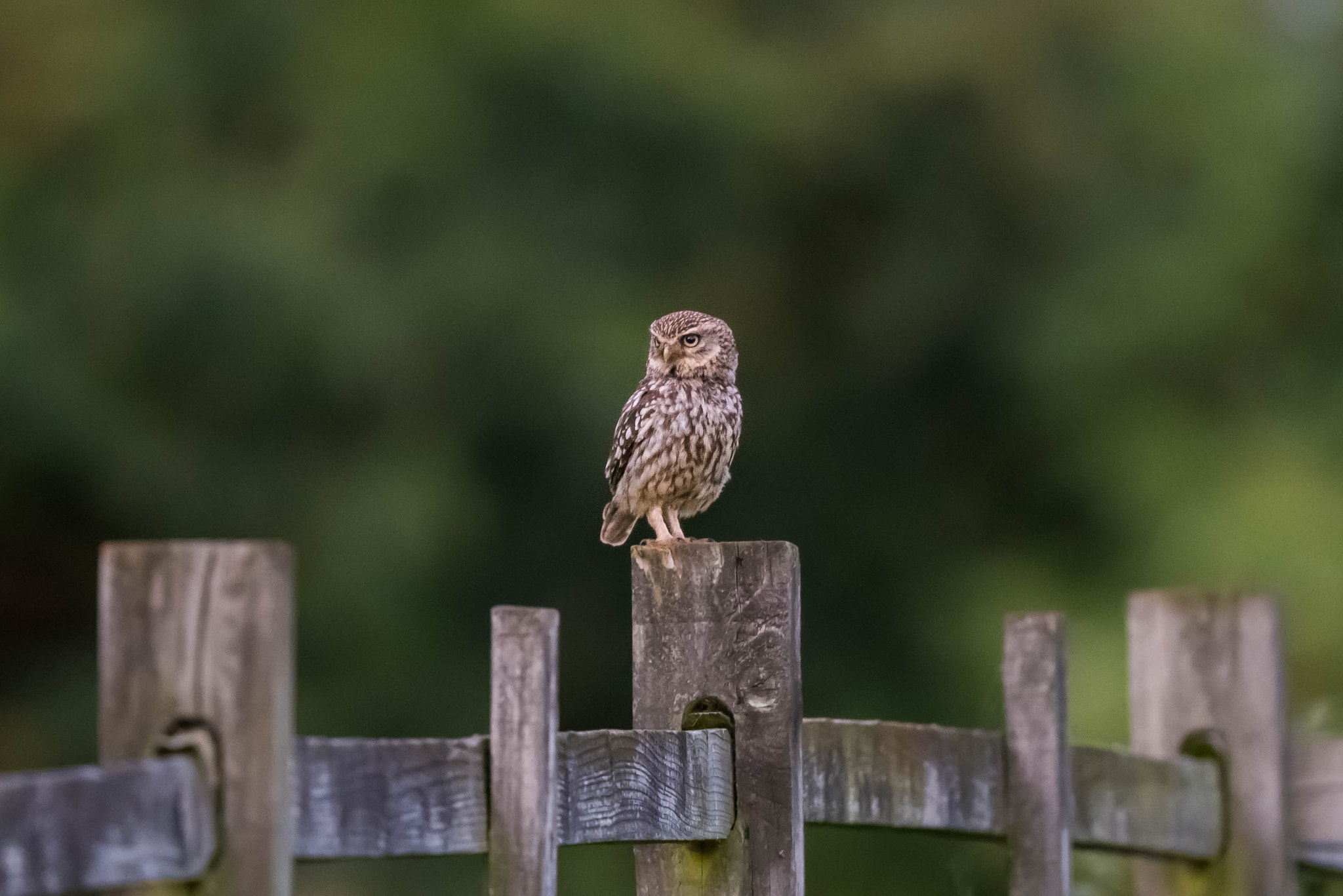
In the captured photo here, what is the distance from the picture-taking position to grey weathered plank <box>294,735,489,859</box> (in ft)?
6.16

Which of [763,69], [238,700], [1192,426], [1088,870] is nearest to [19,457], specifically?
[763,69]

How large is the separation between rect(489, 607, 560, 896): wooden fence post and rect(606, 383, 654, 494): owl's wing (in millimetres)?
2669

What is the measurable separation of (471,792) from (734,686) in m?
0.64

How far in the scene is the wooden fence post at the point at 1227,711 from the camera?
3.34m

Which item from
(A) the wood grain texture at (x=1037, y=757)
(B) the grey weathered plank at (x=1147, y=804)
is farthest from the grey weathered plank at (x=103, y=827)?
(B) the grey weathered plank at (x=1147, y=804)

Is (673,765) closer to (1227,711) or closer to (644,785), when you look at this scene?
(644,785)

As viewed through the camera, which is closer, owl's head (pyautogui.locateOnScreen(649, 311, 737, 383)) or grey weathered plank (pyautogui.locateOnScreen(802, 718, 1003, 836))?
grey weathered plank (pyautogui.locateOnScreen(802, 718, 1003, 836))

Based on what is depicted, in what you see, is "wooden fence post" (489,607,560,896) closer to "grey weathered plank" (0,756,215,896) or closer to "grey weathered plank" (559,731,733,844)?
"grey weathered plank" (559,731,733,844)

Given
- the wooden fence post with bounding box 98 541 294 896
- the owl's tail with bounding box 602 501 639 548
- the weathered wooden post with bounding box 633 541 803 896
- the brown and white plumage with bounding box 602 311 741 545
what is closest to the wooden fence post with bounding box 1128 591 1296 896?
the weathered wooden post with bounding box 633 541 803 896

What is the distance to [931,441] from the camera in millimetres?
10102

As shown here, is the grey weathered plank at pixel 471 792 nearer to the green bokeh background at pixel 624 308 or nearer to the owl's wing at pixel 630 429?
the owl's wing at pixel 630 429

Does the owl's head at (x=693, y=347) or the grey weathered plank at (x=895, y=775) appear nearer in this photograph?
the grey weathered plank at (x=895, y=775)

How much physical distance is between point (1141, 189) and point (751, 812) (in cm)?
816

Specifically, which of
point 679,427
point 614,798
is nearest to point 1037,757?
point 614,798
